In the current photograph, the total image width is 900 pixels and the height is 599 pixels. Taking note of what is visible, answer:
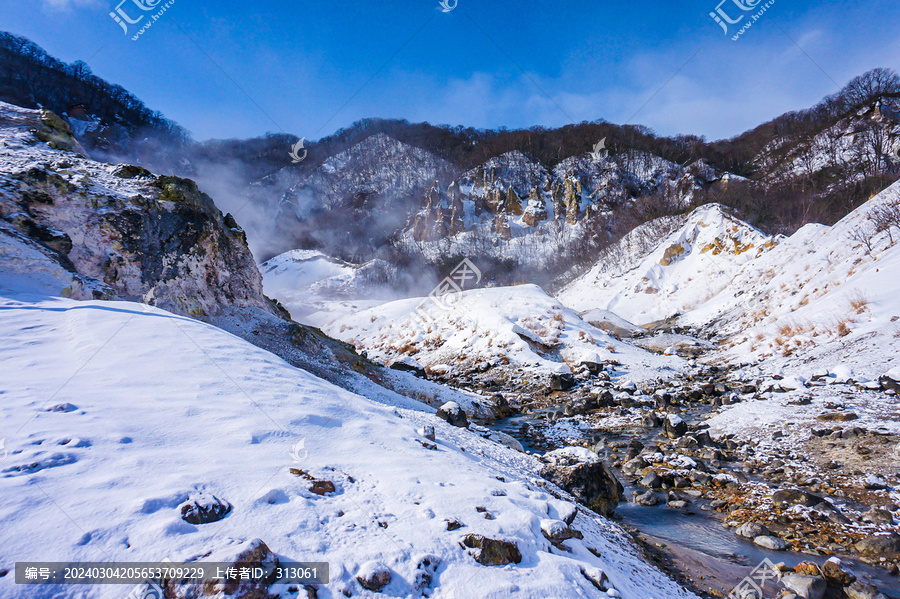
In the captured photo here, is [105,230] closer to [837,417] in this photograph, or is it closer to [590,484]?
[590,484]

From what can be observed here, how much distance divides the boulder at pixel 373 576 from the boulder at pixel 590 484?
12.6 ft

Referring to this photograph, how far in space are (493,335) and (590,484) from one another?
12.2 meters

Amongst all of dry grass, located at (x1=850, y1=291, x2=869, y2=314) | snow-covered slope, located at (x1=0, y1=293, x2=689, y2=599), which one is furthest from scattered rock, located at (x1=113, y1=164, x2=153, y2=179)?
dry grass, located at (x1=850, y1=291, x2=869, y2=314)

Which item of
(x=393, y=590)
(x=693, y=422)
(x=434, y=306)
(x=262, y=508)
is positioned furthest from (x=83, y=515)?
(x=434, y=306)

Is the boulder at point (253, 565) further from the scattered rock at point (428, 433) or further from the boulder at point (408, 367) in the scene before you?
the boulder at point (408, 367)

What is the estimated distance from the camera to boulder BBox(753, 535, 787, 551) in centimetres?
458

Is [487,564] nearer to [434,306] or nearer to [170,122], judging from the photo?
[434,306]

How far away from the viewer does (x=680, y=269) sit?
32219 millimetres

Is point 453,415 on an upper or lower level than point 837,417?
lower

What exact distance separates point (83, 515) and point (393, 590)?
184 centimetres

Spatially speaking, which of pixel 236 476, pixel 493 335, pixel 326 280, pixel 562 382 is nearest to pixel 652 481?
pixel 236 476

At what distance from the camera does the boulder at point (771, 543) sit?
4582mm

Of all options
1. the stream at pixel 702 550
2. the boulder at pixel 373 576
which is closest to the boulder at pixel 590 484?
the stream at pixel 702 550

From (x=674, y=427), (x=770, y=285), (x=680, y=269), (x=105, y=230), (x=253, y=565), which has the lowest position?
(x=253, y=565)
